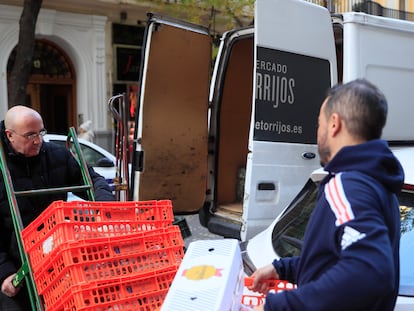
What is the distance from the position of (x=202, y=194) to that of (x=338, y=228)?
14.5 feet

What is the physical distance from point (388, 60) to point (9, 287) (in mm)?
4061

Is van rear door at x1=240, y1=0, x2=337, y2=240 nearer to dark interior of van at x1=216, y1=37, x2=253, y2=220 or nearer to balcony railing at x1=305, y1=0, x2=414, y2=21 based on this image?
dark interior of van at x1=216, y1=37, x2=253, y2=220

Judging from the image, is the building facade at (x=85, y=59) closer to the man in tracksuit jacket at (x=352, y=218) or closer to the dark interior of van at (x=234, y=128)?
the dark interior of van at (x=234, y=128)

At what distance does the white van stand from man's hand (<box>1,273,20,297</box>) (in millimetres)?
2153

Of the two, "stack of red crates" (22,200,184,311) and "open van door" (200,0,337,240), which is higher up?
"open van door" (200,0,337,240)

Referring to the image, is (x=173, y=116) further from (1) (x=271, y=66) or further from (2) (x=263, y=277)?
(2) (x=263, y=277)

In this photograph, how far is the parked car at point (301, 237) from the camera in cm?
219

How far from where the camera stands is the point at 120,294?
2.12m

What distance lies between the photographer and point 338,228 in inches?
53.6

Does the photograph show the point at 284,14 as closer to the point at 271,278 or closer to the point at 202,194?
the point at 202,194

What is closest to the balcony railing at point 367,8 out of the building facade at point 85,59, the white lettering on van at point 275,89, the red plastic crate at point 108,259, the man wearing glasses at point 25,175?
the building facade at point 85,59

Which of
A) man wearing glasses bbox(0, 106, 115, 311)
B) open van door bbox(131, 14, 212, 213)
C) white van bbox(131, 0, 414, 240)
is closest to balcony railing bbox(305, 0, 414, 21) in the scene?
white van bbox(131, 0, 414, 240)

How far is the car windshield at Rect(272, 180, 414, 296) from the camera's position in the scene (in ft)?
7.26

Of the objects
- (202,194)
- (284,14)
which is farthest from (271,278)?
(202,194)
